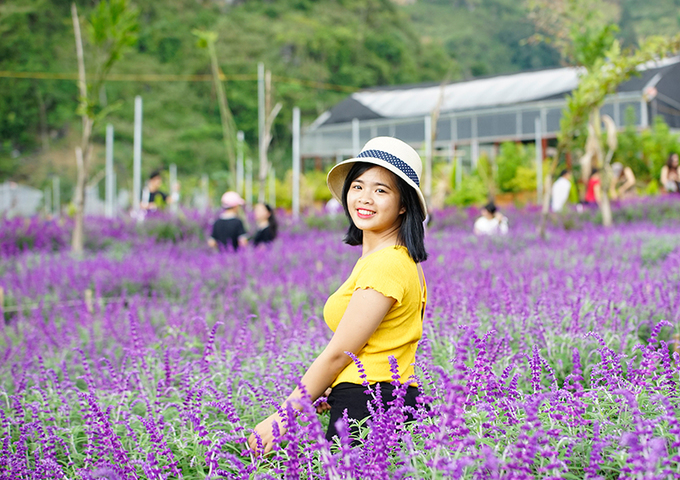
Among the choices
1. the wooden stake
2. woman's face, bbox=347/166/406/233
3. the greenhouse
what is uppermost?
the greenhouse

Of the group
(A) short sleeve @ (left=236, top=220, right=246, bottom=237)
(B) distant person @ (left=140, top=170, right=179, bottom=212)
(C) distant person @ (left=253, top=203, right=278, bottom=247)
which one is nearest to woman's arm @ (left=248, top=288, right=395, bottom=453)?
(A) short sleeve @ (left=236, top=220, right=246, bottom=237)

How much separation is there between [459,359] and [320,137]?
29.5m

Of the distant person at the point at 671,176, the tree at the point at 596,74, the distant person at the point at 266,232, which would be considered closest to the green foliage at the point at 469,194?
the distant person at the point at 671,176

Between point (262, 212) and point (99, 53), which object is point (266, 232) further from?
point (99, 53)

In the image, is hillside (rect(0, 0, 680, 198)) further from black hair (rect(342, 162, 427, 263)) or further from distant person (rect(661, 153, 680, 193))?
black hair (rect(342, 162, 427, 263))

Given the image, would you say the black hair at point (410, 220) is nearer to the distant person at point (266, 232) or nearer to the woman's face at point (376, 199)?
the woman's face at point (376, 199)

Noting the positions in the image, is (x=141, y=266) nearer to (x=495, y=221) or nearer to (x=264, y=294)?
(x=264, y=294)

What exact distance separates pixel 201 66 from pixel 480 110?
24.6 meters

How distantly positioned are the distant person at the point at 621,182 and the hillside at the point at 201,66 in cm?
1770

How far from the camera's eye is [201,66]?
146 ft

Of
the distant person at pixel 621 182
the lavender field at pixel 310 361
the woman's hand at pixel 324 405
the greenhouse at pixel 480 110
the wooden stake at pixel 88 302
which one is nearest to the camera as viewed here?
the lavender field at pixel 310 361

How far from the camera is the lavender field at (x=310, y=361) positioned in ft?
4.82

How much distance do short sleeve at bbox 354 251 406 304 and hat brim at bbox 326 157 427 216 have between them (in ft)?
0.73

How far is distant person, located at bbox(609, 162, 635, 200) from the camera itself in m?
12.5
